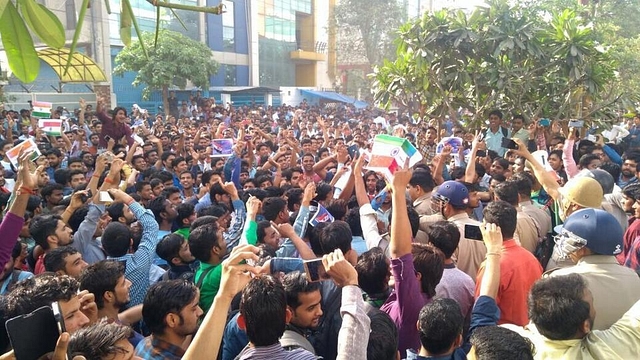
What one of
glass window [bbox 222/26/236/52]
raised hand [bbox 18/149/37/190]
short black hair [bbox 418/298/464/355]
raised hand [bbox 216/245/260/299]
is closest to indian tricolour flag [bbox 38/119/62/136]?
raised hand [bbox 18/149/37/190]

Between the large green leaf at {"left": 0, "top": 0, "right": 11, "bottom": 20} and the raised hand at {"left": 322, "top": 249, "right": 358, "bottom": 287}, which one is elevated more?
the large green leaf at {"left": 0, "top": 0, "right": 11, "bottom": 20}

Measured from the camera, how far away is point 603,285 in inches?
96.0

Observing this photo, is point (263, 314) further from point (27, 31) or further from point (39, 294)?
point (27, 31)

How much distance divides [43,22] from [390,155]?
3367mm

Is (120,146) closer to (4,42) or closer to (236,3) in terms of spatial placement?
(4,42)

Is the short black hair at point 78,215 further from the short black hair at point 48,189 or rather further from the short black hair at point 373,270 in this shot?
the short black hair at point 373,270

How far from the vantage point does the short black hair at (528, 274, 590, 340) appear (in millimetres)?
1891

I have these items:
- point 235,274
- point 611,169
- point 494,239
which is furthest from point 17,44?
point 611,169

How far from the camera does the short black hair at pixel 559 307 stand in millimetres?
1891

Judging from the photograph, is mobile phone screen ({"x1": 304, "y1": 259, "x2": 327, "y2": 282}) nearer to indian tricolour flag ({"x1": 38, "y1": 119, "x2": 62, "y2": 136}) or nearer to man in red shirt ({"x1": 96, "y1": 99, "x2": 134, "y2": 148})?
indian tricolour flag ({"x1": 38, "y1": 119, "x2": 62, "y2": 136})

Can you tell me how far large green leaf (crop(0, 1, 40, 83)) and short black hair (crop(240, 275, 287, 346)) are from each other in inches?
46.8

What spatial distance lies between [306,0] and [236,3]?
7284 mm

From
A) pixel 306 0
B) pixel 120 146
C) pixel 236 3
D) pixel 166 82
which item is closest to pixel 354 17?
pixel 306 0

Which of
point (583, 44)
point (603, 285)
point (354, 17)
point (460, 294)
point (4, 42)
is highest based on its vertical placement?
point (354, 17)
